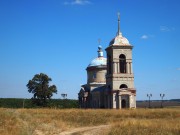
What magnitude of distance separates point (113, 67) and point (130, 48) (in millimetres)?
4427

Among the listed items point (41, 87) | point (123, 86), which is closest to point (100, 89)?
point (123, 86)

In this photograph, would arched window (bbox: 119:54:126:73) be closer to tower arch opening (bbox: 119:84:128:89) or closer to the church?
the church

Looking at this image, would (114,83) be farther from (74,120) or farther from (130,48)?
(74,120)

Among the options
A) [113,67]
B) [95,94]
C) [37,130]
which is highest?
[113,67]

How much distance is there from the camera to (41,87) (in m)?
64.4

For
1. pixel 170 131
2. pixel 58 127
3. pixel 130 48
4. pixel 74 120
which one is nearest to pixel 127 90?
pixel 130 48

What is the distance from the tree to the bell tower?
45.6 ft

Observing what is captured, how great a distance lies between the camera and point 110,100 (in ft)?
183

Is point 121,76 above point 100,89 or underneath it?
above

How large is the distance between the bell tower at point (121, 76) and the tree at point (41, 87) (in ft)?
45.6

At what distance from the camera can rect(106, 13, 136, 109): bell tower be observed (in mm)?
54344

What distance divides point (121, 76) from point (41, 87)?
684 inches

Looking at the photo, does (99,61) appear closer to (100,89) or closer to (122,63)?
(100,89)

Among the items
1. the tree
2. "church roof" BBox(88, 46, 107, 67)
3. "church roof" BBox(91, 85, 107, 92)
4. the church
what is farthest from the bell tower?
the tree
